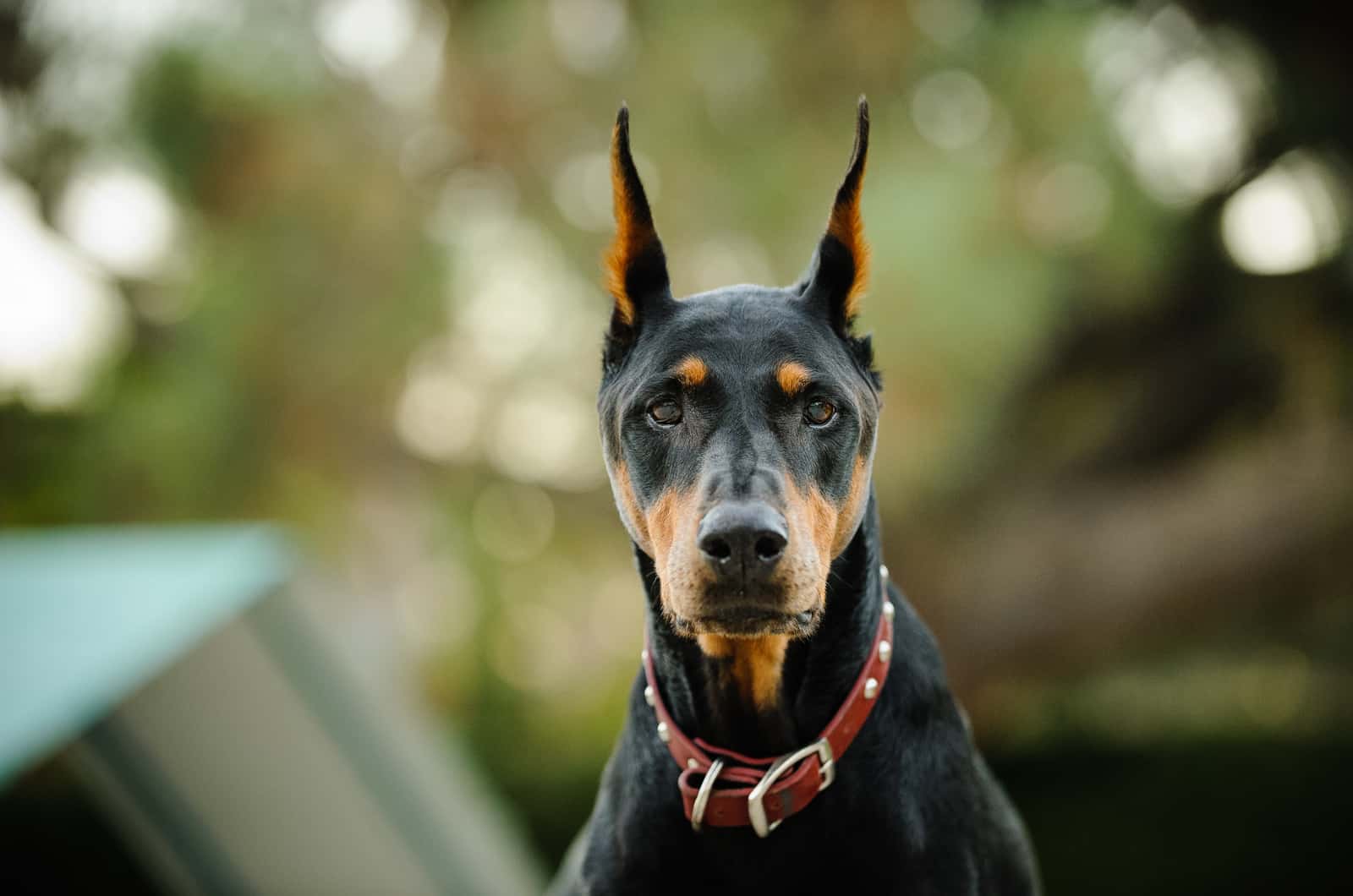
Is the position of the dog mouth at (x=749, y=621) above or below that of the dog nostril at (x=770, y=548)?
below

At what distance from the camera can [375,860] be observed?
17.5 feet

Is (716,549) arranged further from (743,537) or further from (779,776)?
(779,776)

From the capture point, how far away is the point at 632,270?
2297 millimetres

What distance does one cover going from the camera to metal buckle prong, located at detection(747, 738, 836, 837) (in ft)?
6.51

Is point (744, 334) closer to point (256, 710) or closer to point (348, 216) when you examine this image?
point (256, 710)

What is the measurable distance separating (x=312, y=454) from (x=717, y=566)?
6614mm

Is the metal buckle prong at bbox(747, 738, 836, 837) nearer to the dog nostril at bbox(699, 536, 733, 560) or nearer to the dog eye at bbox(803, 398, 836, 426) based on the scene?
the dog nostril at bbox(699, 536, 733, 560)

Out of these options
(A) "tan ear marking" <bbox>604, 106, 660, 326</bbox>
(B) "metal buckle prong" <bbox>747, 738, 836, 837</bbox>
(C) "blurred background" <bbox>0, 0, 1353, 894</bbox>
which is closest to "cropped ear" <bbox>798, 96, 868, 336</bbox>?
(A) "tan ear marking" <bbox>604, 106, 660, 326</bbox>

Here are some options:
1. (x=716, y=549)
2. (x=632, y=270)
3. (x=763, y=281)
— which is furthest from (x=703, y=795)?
(x=763, y=281)

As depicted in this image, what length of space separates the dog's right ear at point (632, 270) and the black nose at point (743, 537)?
1.90 ft

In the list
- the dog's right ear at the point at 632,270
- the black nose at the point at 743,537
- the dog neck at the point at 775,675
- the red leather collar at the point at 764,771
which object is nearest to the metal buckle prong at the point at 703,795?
the red leather collar at the point at 764,771

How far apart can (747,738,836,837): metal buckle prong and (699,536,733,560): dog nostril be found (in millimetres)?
397

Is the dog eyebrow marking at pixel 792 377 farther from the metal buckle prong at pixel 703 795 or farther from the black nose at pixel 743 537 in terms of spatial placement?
the metal buckle prong at pixel 703 795

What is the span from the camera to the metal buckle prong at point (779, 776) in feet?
6.51
